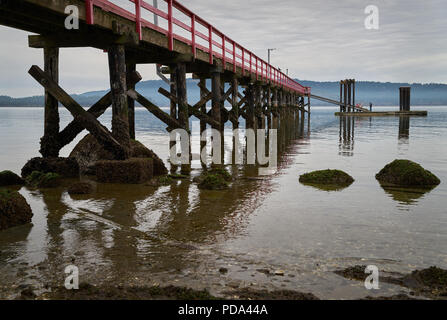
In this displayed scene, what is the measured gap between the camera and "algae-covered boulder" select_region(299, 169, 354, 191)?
899cm

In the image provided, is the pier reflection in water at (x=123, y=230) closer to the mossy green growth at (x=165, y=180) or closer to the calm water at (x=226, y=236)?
the calm water at (x=226, y=236)

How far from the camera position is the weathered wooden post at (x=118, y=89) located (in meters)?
8.51

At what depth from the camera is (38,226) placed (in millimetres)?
5625

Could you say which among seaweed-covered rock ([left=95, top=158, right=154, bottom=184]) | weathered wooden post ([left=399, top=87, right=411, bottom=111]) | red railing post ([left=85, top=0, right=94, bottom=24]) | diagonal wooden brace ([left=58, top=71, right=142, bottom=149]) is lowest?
seaweed-covered rock ([left=95, top=158, right=154, bottom=184])

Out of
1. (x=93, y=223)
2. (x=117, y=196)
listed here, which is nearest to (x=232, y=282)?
(x=93, y=223)

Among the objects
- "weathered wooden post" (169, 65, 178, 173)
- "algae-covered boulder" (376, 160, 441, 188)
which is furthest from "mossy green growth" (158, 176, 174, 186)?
"algae-covered boulder" (376, 160, 441, 188)

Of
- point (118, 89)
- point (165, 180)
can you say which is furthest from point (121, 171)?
point (118, 89)

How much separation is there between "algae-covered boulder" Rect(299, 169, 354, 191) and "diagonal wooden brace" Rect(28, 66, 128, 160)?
13.5 feet

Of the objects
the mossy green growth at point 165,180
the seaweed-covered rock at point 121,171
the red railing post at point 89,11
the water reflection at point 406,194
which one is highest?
the red railing post at point 89,11

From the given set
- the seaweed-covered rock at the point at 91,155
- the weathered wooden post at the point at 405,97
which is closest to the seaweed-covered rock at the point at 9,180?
the seaweed-covered rock at the point at 91,155

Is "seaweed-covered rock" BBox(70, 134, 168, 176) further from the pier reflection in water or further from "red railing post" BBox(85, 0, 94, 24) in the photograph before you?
"red railing post" BBox(85, 0, 94, 24)

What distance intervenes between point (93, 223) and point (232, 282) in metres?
2.76

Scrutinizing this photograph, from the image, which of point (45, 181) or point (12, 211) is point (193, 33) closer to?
point (45, 181)

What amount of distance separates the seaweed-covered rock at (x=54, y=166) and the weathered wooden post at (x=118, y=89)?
6.25 feet
